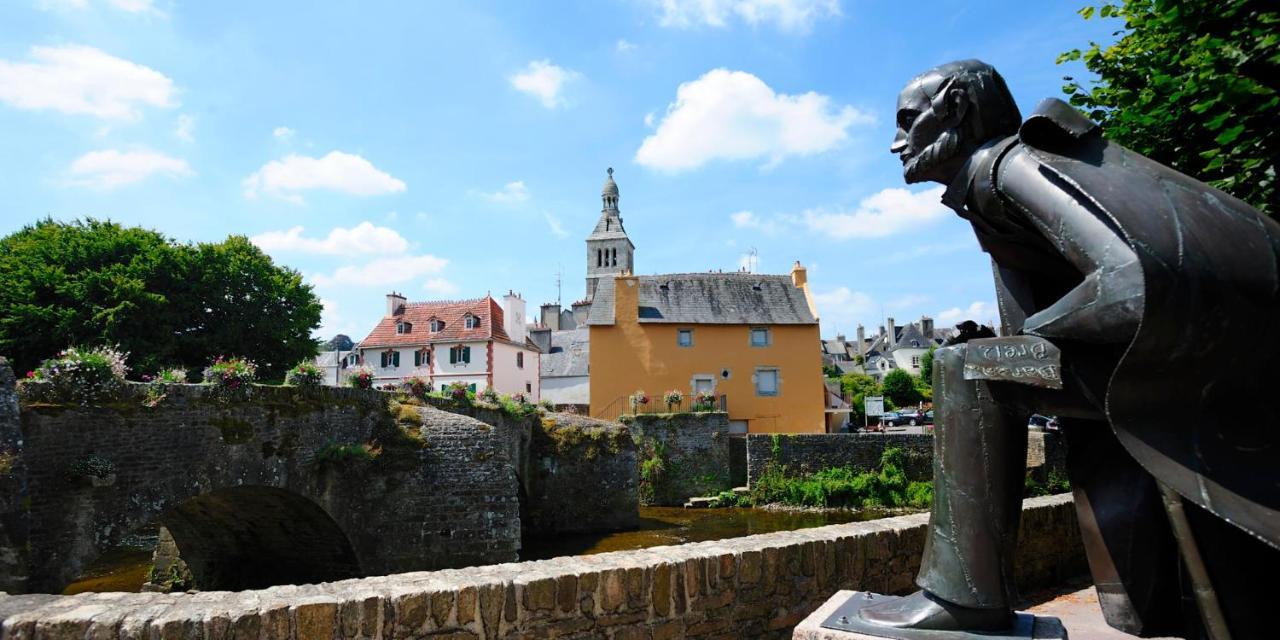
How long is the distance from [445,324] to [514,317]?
188 inches

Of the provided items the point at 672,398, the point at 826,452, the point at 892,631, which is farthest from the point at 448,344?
the point at 892,631

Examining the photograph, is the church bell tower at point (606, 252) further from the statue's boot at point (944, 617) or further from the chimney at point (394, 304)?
the statue's boot at point (944, 617)

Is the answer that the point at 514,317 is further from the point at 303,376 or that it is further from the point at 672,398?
the point at 303,376

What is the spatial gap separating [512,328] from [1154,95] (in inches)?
1725

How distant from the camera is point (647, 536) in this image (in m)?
24.0

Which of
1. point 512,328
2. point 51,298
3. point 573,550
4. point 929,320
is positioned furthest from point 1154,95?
point 929,320

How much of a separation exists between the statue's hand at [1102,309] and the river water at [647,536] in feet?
50.6

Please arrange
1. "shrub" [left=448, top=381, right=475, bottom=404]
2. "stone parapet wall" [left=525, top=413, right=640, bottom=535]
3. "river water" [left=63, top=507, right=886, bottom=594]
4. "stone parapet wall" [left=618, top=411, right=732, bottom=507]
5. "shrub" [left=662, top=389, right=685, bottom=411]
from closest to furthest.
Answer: "river water" [left=63, top=507, right=886, bottom=594], "shrub" [left=448, top=381, right=475, bottom=404], "stone parapet wall" [left=525, top=413, right=640, bottom=535], "stone parapet wall" [left=618, top=411, right=732, bottom=507], "shrub" [left=662, top=389, right=685, bottom=411]

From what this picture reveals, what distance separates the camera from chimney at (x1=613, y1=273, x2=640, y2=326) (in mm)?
36562

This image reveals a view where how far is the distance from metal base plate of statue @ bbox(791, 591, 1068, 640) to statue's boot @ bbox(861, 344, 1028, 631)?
3cm

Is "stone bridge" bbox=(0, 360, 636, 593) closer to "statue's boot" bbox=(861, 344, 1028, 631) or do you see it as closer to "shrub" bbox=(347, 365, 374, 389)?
"shrub" bbox=(347, 365, 374, 389)

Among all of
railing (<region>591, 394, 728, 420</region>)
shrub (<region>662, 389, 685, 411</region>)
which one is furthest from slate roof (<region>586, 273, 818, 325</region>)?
railing (<region>591, 394, 728, 420</region>)

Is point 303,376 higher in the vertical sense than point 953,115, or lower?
lower

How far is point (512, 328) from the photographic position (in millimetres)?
47812
